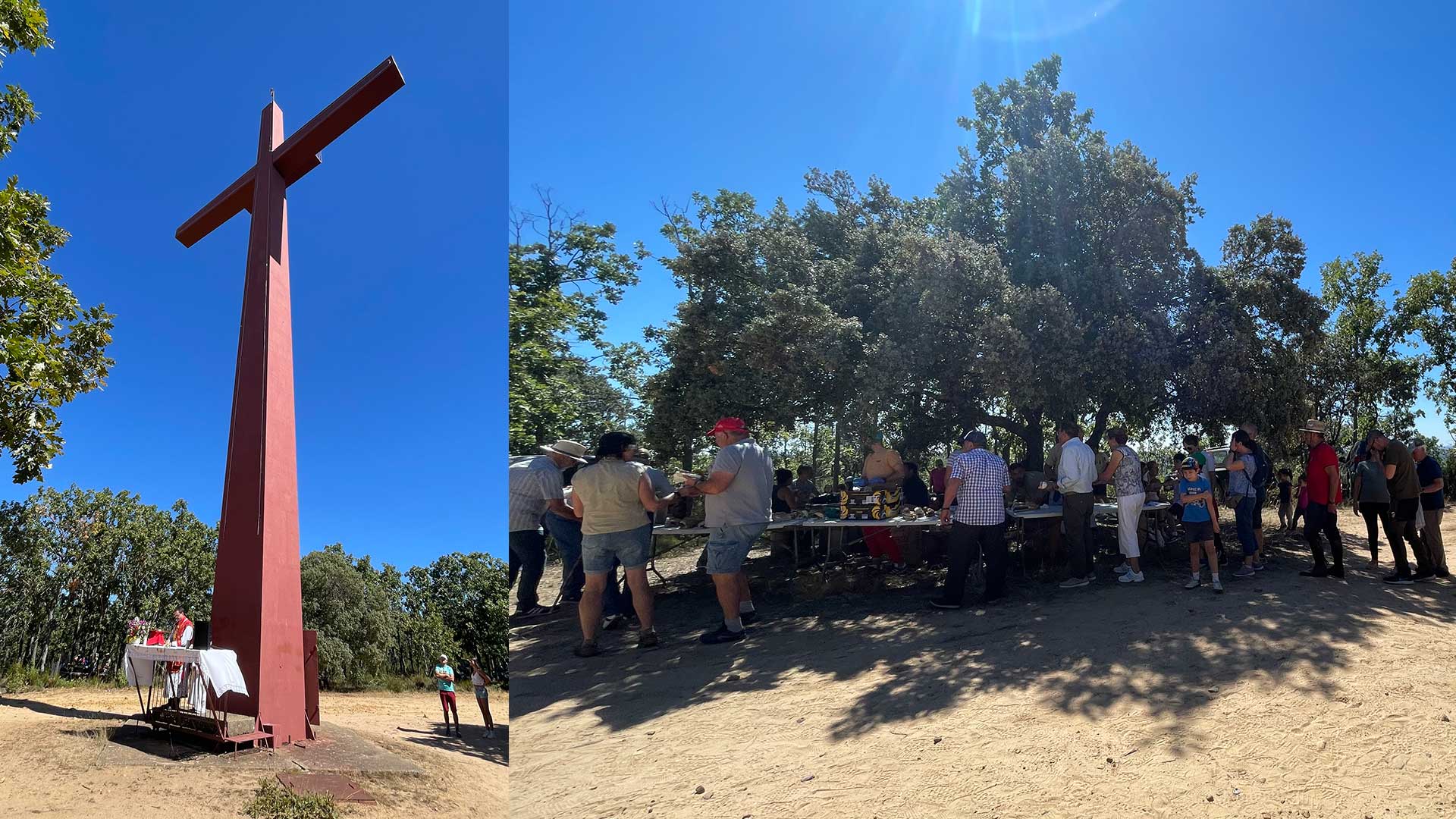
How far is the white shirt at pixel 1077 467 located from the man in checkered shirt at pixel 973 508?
2.47 ft

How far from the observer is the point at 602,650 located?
18.6 ft

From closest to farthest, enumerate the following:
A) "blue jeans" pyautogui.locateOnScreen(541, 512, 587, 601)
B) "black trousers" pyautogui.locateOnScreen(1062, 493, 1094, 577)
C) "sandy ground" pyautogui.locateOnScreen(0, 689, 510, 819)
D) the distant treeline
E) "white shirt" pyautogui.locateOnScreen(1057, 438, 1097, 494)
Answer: "sandy ground" pyautogui.locateOnScreen(0, 689, 510, 819) → "blue jeans" pyautogui.locateOnScreen(541, 512, 587, 601) → "white shirt" pyautogui.locateOnScreen(1057, 438, 1097, 494) → "black trousers" pyautogui.locateOnScreen(1062, 493, 1094, 577) → the distant treeline

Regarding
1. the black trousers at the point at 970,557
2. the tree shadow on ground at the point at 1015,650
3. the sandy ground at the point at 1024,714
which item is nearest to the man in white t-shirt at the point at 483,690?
the tree shadow on ground at the point at 1015,650

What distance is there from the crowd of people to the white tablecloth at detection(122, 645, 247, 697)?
5.73ft

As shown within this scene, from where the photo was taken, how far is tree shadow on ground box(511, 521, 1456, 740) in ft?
13.5

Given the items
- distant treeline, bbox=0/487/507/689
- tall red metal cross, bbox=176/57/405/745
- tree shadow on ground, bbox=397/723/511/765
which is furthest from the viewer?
distant treeline, bbox=0/487/507/689

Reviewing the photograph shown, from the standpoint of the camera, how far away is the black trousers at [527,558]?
203 inches

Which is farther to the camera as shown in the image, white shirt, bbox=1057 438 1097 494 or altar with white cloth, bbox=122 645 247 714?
white shirt, bbox=1057 438 1097 494

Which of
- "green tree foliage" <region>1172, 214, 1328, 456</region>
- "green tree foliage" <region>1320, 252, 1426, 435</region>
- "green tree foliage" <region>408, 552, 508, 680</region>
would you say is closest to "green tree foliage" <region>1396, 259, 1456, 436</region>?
"green tree foliage" <region>1320, 252, 1426, 435</region>

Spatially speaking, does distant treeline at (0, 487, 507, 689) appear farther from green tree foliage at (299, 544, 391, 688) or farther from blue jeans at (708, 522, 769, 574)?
blue jeans at (708, 522, 769, 574)

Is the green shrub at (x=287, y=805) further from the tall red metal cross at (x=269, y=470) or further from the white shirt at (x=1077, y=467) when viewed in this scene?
the white shirt at (x=1077, y=467)

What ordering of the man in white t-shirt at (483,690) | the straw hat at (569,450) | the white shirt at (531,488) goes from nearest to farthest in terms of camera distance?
1. the white shirt at (531,488)
2. the straw hat at (569,450)
3. the man in white t-shirt at (483,690)

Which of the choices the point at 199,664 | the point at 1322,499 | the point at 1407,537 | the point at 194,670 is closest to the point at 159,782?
the point at 199,664

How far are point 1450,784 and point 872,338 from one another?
23.2 feet
